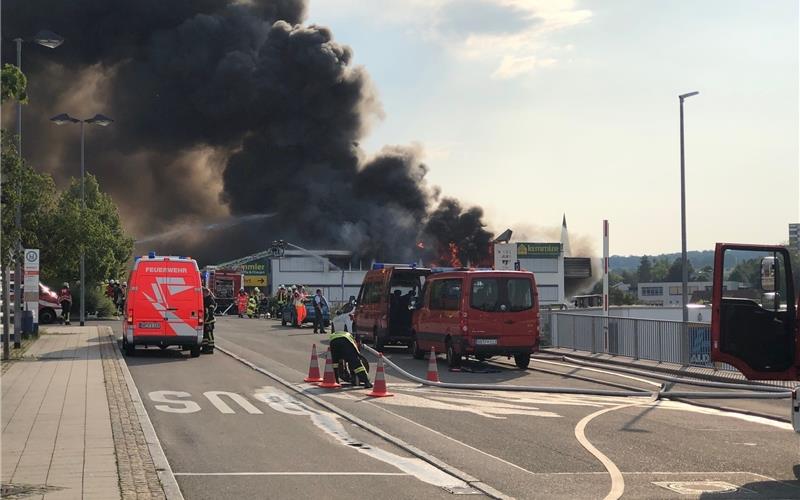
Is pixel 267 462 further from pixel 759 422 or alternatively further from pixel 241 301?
pixel 241 301

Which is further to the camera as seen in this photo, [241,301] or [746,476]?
[241,301]

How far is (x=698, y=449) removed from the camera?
34.9 ft

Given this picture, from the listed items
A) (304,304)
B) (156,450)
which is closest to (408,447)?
(156,450)

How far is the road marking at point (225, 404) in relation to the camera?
13898mm

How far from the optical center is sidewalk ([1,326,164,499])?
26.9ft

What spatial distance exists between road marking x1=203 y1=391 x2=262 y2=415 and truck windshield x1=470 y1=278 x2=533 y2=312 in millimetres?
6877

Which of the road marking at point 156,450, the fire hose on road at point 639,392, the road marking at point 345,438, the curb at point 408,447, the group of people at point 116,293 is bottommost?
the fire hose on road at point 639,392

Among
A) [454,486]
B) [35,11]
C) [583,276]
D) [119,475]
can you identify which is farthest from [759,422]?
[583,276]

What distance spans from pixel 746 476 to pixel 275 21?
73744mm

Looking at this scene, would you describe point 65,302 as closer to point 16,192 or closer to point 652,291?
point 16,192

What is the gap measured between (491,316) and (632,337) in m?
5.06

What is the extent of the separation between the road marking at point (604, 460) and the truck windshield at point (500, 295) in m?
7.36

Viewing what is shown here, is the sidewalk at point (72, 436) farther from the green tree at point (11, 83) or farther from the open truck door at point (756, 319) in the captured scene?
the open truck door at point (756, 319)

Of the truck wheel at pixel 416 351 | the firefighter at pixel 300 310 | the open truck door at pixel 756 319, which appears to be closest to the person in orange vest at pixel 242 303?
the firefighter at pixel 300 310
